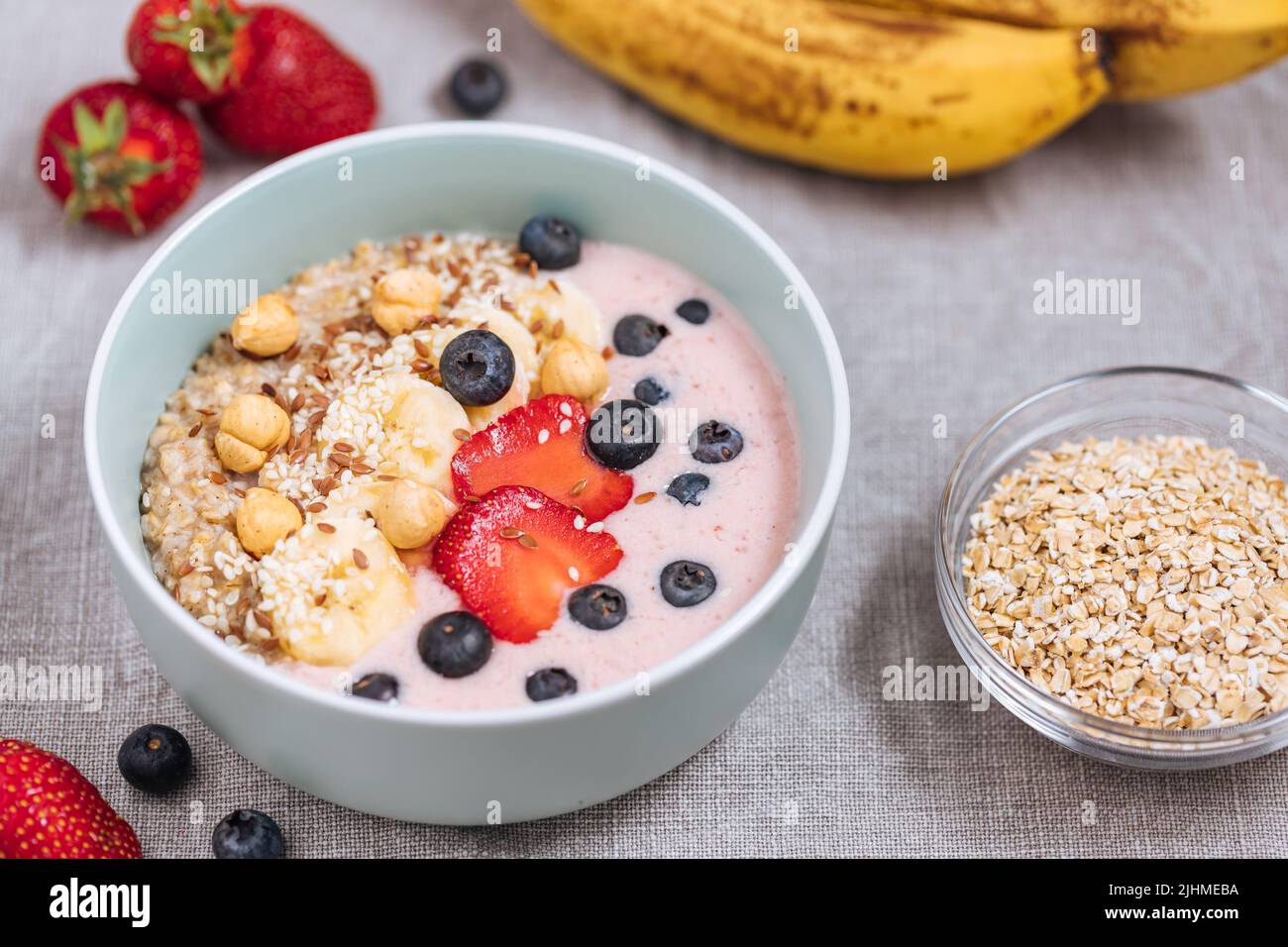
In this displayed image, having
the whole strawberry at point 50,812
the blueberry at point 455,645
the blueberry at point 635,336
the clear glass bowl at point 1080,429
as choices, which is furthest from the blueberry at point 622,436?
the whole strawberry at point 50,812

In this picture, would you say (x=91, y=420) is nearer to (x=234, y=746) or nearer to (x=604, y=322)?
(x=234, y=746)

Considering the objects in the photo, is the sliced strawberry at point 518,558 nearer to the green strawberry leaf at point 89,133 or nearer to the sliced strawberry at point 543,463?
the sliced strawberry at point 543,463

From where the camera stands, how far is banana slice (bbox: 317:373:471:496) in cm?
142

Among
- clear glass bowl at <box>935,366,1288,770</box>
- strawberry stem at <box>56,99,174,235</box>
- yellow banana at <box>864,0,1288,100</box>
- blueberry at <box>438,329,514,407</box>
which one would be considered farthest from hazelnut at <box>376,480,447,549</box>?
yellow banana at <box>864,0,1288,100</box>

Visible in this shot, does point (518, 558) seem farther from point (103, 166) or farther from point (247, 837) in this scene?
point (103, 166)

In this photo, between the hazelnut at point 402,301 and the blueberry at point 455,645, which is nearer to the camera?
the blueberry at point 455,645

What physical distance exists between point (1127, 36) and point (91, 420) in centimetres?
145

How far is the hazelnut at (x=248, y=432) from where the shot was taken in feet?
4.70

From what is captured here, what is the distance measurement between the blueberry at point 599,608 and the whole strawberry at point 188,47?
3.23 feet

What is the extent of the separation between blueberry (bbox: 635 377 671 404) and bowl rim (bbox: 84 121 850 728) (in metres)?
0.19

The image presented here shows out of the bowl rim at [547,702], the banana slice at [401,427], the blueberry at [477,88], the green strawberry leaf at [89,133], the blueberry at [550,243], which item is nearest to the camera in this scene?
the bowl rim at [547,702]

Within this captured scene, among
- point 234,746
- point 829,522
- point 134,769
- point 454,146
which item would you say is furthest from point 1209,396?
point 134,769

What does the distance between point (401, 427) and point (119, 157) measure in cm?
73

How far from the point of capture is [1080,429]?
1.75 metres
